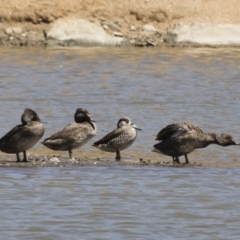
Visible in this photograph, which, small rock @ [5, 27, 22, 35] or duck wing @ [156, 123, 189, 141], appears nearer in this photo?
duck wing @ [156, 123, 189, 141]

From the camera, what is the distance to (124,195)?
44.1 feet

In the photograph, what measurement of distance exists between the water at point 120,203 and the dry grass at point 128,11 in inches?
782

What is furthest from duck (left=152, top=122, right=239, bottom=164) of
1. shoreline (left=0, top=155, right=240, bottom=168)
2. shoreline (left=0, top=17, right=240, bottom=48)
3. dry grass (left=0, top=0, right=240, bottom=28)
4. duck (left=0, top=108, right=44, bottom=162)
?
dry grass (left=0, top=0, right=240, bottom=28)

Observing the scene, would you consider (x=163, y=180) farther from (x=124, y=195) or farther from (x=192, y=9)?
(x=192, y=9)

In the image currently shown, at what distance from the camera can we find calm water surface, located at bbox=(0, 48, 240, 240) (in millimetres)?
11922

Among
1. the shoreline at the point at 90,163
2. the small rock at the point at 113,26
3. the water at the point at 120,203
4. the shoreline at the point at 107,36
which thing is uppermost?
the small rock at the point at 113,26

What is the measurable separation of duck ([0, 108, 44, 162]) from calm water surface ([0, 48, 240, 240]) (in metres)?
0.40

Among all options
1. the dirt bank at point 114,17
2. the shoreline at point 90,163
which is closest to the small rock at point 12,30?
the dirt bank at point 114,17

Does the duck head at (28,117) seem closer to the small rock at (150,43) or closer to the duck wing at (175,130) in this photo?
the duck wing at (175,130)

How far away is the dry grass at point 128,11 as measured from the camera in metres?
34.6

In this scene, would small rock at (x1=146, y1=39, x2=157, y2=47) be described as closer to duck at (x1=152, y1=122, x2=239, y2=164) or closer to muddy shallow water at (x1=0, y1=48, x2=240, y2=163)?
muddy shallow water at (x1=0, y1=48, x2=240, y2=163)

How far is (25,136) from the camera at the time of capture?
14906 millimetres

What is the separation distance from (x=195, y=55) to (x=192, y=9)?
10.4 feet

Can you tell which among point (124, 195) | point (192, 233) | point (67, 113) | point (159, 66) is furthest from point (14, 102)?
point (192, 233)
